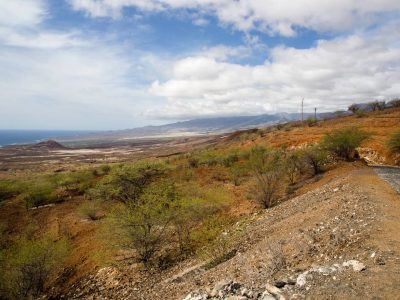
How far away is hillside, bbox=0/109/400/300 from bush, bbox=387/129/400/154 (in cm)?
99

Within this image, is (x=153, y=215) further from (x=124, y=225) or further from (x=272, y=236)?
(x=272, y=236)

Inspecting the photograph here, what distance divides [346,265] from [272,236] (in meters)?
7.29

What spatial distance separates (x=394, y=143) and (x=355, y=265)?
113ft

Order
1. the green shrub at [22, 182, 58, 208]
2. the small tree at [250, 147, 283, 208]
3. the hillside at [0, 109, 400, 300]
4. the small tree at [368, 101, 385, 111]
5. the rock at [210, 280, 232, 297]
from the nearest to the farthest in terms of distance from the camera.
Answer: the hillside at [0, 109, 400, 300]
the rock at [210, 280, 232, 297]
the small tree at [250, 147, 283, 208]
the green shrub at [22, 182, 58, 208]
the small tree at [368, 101, 385, 111]

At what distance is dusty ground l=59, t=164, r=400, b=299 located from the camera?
30.9 feet

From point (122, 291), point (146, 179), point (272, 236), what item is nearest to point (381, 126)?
point (146, 179)

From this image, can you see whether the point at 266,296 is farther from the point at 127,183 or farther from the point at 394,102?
the point at 394,102

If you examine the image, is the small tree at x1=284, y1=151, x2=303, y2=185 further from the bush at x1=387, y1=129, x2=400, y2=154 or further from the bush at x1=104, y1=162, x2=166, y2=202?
the bush at x1=104, y1=162, x2=166, y2=202

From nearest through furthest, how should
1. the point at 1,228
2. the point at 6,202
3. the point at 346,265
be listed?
the point at 346,265 < the point at 1,228 < the point at 6,202

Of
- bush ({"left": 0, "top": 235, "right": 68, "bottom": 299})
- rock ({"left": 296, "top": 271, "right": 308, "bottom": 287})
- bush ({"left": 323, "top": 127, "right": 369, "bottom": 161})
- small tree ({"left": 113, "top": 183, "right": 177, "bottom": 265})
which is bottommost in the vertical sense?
bush ({"left": 0, "top": 235, "right": 68, "bottom": 299})

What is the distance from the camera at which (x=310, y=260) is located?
1219 centimetres

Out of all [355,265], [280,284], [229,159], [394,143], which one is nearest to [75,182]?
[229,159]

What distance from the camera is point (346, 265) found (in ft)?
33.9

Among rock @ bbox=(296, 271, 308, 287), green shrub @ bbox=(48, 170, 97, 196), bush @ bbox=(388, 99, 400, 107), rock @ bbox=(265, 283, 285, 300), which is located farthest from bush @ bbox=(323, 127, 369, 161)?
bush @ bbox=(388, 99, 400, 107)
